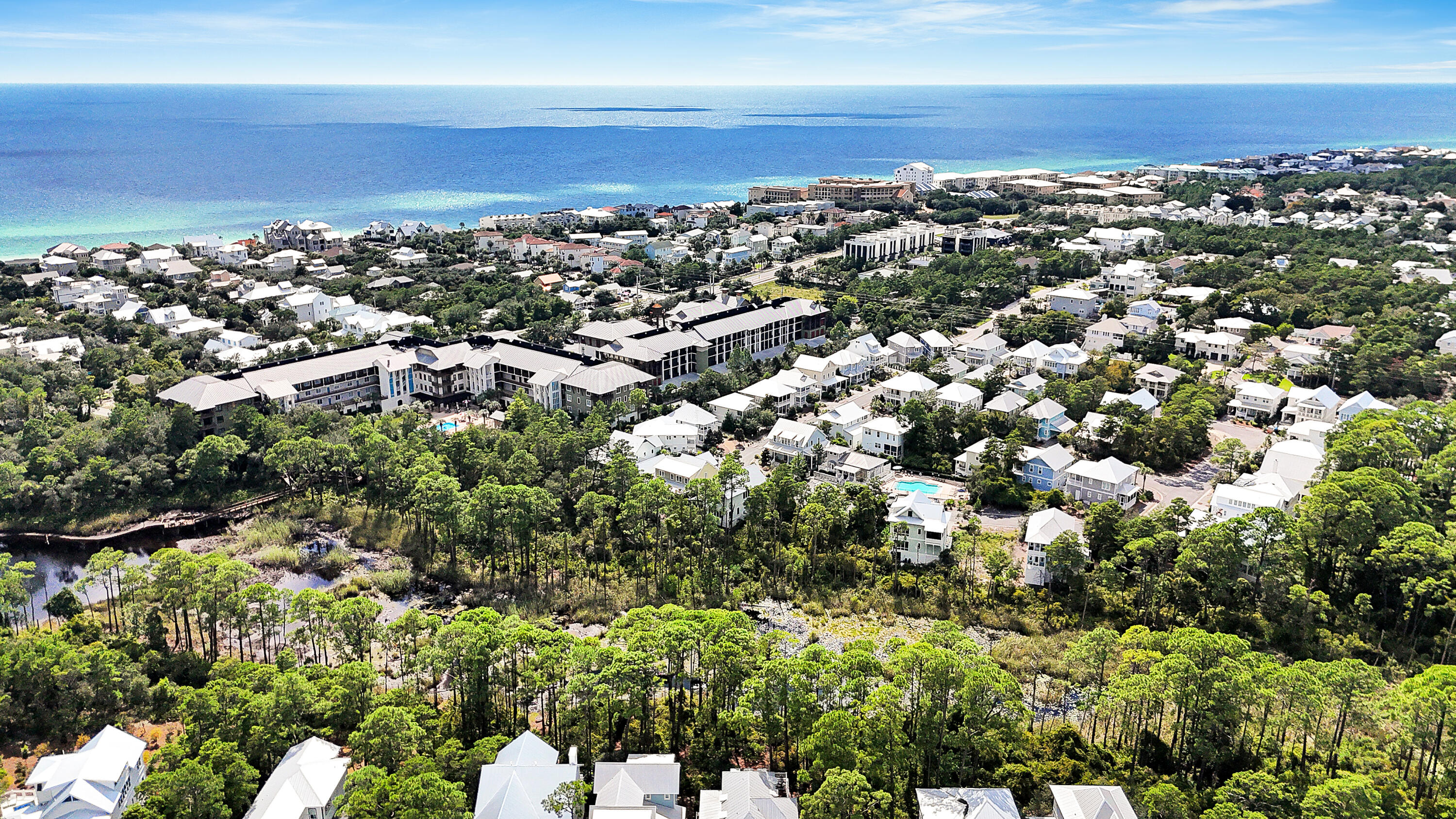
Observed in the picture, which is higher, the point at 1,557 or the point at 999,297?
the point at 999,297

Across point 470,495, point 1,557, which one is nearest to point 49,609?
point 1,557

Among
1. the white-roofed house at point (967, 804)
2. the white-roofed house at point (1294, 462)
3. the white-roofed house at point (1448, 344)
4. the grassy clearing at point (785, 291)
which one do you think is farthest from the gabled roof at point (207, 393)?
the white-roofed house at point (1448, 344)

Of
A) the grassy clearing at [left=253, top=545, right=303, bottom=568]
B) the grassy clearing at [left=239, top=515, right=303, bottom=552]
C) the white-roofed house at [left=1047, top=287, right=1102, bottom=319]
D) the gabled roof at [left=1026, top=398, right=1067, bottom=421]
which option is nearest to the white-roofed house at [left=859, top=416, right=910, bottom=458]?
the gabled roof at [left=1026, top=398, right=1067, bottom=421]

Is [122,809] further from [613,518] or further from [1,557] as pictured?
[613,518]

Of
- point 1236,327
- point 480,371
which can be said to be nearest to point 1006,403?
point 1236,327

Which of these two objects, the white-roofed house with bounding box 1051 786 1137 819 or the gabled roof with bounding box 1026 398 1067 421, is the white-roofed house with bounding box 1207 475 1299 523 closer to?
the gabled roof with bounding box 1026 398 1067 421

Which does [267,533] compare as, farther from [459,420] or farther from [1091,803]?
[1091,803]
